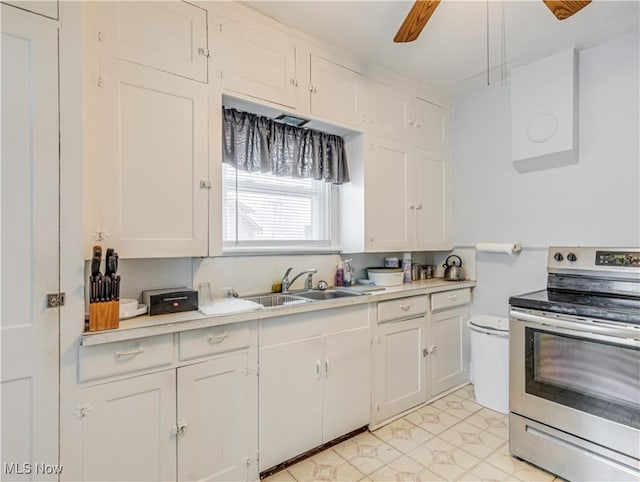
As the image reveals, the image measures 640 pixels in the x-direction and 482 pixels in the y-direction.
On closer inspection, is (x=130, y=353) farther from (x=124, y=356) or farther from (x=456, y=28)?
(x=456, y=28)

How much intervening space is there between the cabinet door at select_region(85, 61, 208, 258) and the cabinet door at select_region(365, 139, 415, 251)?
1284 mm

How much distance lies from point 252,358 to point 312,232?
1210 millimetres

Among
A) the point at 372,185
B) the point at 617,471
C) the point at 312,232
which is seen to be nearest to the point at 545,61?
the point at 372,185

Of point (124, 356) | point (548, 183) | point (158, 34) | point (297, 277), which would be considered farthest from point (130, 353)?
point (548, 183)

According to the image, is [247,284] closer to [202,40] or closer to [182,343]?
[182,343]

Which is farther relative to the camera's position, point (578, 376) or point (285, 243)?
point (285, 243)

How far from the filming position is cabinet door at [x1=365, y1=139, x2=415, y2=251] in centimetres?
262

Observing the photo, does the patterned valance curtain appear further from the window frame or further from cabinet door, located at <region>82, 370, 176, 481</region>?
cabinet door, located at <region>82, 370, 176, 481</region>

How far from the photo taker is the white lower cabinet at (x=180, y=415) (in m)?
1.37

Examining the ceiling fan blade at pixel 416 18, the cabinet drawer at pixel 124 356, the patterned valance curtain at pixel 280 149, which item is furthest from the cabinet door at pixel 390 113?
the cabinet drawer at pixel 124 356

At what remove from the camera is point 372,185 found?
2.62 meters

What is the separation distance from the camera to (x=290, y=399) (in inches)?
74.7

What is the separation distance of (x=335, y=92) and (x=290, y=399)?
199 cm

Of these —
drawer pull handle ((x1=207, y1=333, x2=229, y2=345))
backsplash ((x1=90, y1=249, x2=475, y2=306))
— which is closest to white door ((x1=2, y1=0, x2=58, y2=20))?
backsplash ((x1=90, y1=249, x2=475, y2=306))
